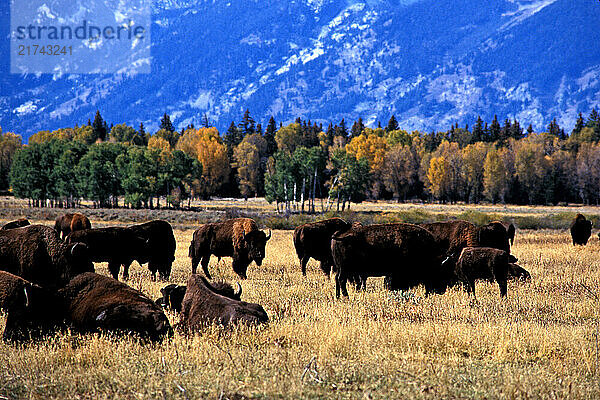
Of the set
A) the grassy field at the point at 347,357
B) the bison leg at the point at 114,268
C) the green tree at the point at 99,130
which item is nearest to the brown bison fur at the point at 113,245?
the bison leg at the point at 114,268

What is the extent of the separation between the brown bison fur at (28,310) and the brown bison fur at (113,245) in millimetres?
5776

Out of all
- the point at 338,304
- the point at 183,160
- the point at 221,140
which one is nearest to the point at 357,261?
the point at 338,304

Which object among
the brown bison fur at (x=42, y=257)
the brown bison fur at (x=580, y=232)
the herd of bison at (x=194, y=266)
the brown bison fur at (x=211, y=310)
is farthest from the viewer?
the brown bison fur at (x=580, y=232)

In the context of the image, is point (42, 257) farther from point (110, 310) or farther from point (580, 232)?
point (580, 232)

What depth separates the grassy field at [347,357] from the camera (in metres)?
5.75

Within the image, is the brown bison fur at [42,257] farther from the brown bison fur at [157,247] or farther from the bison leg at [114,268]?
the brown bison fur at [157,247]

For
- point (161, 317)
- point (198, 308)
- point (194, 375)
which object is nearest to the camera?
point (194, 375)

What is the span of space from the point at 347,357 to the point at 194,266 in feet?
33.4

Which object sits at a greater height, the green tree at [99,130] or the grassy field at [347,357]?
the green tree at [99,130]

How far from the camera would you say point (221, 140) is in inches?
5512

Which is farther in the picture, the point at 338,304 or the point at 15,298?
the point at 338,304

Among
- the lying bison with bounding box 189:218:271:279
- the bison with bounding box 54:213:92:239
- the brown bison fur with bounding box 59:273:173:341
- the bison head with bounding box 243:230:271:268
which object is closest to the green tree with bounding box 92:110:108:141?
the bison with bounding box 54:213:92:239

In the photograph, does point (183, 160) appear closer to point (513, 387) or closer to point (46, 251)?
point (46, 251)

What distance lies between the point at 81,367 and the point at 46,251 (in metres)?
4.72
